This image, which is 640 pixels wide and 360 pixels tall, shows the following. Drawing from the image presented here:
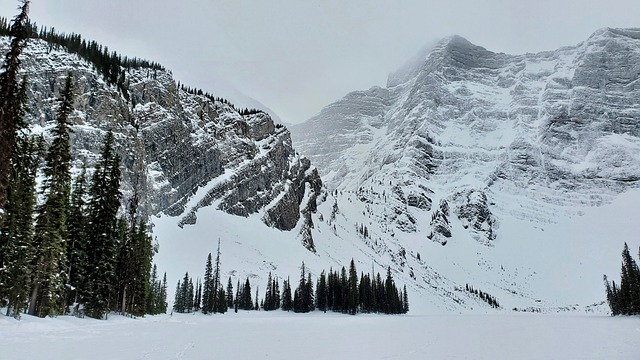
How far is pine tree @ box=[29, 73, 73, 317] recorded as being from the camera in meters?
36.3

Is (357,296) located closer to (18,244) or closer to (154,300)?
(154,300)

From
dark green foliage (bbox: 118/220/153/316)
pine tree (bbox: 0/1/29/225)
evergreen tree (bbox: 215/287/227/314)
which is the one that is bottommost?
evergreen tree (bbox: 215/287/227/314)

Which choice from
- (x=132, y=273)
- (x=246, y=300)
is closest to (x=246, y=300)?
(x=246, y=300)

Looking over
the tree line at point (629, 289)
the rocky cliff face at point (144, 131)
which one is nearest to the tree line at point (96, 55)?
the rocky cliff face at point (144, 131)

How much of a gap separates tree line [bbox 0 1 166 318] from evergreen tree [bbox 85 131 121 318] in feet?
0.32

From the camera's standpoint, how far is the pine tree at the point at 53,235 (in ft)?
119

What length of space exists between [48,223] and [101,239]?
421 inches

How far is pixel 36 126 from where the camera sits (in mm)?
126688

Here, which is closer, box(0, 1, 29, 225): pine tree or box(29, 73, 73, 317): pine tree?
box(0, 1, 29, 225): pine tree

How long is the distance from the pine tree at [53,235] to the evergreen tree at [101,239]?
4403 mm

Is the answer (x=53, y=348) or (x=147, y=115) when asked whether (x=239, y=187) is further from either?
(x=53, y=348)

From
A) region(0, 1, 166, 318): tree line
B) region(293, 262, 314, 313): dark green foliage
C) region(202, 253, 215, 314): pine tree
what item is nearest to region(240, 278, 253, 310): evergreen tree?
region(293, 262, 314, 313): dark green foliage

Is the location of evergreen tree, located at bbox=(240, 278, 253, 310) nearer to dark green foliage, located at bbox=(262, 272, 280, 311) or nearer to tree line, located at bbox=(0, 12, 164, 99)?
dark green foliage, located at bbox=(262, 272, 280, 311)

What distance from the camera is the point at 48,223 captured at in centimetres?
3738
